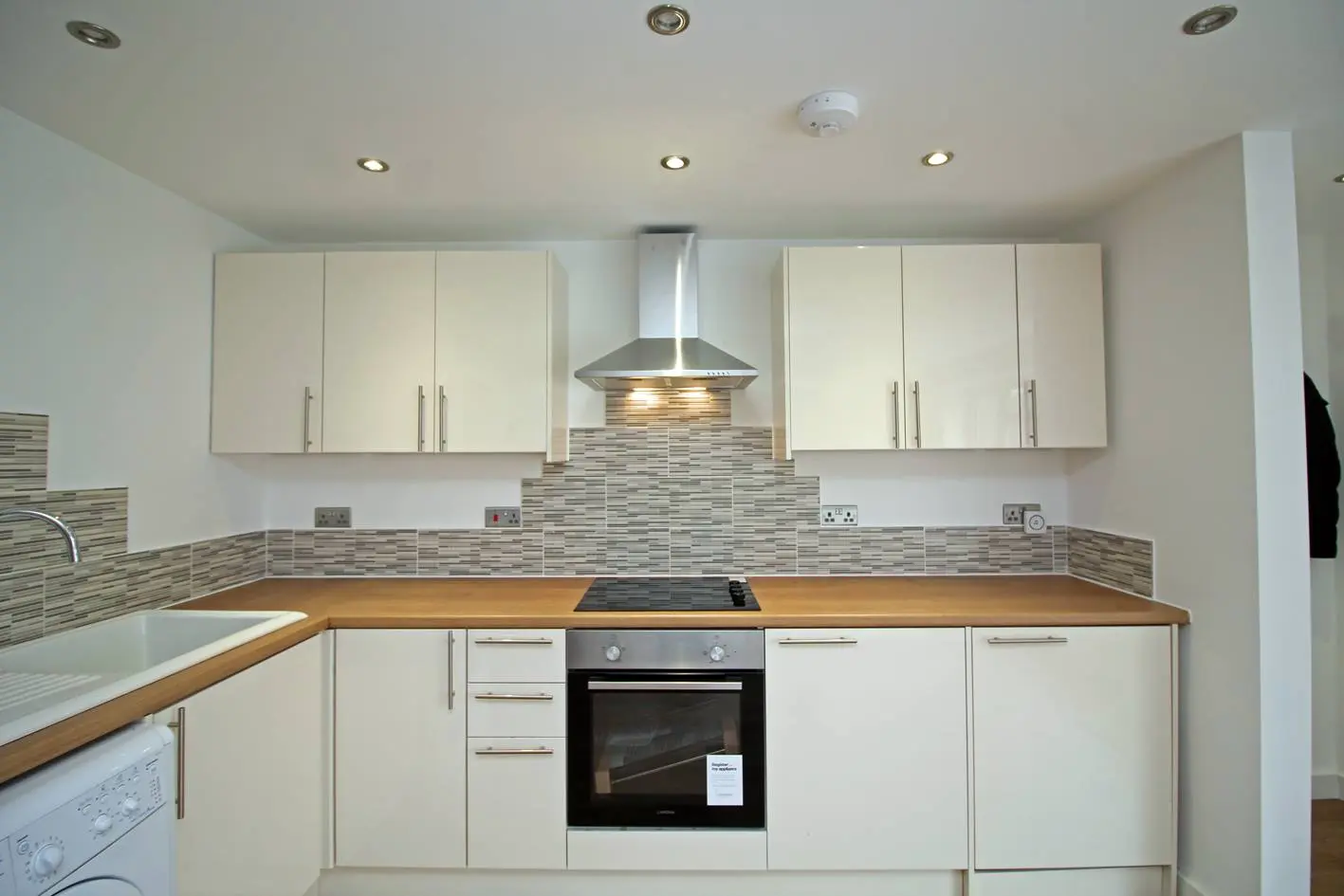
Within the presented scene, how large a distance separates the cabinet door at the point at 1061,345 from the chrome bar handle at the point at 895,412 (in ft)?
1.59

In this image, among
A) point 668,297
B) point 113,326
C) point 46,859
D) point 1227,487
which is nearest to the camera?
point 46,859

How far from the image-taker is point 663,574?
102 inches

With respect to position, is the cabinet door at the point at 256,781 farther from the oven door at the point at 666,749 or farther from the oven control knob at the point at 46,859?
the oven door at the point at 666,749

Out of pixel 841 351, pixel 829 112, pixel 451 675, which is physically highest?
pixel 829 112

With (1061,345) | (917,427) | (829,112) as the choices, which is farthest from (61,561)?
(1061,345)

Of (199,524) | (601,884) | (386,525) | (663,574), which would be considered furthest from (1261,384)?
(199,524)

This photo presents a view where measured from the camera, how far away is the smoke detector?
1.54 meters

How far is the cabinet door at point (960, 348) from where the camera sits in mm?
2285

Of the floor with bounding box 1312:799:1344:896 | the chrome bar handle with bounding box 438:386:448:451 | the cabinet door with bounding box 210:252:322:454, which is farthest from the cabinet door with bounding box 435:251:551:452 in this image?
the floor with bounding box 1312:799:1344:896

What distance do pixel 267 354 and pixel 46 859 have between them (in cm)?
177

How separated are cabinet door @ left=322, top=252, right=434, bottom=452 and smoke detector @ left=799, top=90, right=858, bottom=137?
58.9 inches

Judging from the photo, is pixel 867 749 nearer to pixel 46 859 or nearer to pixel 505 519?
pixel 505 519

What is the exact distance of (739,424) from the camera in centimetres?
260

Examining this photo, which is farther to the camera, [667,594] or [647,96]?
[667,594]
